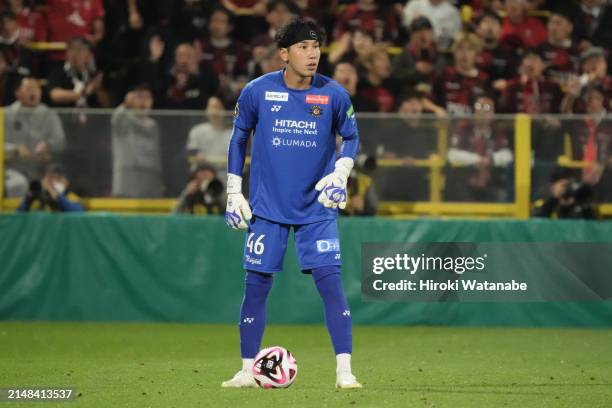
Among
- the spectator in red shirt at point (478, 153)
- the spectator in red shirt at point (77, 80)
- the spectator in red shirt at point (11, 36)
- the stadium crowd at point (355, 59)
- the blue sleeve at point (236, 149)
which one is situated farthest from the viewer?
the spectator in red shirt at point (11, 36)

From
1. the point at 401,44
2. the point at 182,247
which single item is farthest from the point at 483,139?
the point at 401,44

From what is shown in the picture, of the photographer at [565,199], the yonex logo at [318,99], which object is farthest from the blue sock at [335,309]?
the photographer at [565,199]

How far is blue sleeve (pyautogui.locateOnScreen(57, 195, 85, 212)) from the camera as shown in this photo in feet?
43.7

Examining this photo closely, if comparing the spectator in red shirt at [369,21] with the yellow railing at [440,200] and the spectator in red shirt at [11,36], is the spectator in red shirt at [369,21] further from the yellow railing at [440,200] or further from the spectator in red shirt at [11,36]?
the spectator in red shirt at [11,36]

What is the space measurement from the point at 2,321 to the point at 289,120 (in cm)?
650

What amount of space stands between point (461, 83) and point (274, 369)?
8302mm

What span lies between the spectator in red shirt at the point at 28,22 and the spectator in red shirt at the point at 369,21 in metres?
4.37

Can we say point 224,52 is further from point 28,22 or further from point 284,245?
point 284,245

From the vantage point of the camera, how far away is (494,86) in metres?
15.6

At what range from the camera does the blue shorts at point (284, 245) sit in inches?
309

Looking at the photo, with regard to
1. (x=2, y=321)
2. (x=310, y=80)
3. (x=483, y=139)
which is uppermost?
(x=310, y=80)

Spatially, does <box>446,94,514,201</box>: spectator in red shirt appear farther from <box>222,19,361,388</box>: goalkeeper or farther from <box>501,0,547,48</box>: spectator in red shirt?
<box>222,19,361,388</box>: goalkeeper

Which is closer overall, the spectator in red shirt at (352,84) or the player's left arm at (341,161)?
the player's left arm at (341,161)

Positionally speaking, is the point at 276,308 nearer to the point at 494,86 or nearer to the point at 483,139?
the point at 483,139
